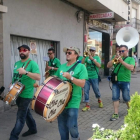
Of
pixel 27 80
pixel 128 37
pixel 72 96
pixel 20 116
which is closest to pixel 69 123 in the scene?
pixel 72 96

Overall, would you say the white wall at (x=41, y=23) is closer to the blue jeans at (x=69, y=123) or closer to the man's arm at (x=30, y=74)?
the man's arm at (x=30, y=74)

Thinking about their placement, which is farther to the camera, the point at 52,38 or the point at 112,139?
the point at 52,38

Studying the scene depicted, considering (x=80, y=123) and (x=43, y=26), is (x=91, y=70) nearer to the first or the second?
(x=80, y=123)

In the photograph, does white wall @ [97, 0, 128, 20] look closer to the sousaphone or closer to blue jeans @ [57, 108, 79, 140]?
the sousaphone

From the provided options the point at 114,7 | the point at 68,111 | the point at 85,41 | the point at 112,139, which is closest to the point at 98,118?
the point at 68,111

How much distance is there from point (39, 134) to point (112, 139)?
2268 millimetres

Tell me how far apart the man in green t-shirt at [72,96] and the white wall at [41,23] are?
3.11m

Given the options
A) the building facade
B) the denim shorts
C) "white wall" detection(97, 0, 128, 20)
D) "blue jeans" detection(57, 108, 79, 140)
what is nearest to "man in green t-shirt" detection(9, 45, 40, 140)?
"blue jeans" detection(57, 108, 79, 140)

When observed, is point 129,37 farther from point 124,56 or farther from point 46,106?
point 46,106

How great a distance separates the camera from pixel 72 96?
130 inches

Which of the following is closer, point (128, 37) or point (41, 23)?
point (128, 37)

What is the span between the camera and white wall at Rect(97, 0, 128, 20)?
934cm

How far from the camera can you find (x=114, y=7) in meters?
10.3

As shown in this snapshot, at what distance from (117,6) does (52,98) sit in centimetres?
895
